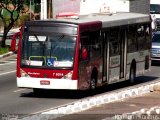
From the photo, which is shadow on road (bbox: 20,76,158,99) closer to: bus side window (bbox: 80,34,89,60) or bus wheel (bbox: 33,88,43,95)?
bus wheel (bbox: 33,88,43,95)

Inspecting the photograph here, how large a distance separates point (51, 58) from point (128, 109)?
4.70 meters

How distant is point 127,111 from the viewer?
16.6 meters

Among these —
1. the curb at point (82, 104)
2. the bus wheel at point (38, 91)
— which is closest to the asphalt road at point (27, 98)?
the bus wheel at point (38, 91)

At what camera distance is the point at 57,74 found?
21.1m

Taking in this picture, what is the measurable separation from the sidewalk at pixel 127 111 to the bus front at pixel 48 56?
2.41 m

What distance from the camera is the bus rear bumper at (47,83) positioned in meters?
21.0

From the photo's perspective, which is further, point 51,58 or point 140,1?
point 140,1

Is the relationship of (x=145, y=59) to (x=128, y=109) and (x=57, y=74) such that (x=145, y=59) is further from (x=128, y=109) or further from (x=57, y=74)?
(x=128, y=109)

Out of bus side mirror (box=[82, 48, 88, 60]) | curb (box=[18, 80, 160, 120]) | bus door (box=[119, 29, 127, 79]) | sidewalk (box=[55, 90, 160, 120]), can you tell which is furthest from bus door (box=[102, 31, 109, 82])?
sidewalk (box=[55, 90, 160, 120])

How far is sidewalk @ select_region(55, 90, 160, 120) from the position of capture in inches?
578

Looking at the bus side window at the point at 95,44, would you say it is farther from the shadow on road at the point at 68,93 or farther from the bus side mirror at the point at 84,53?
the shadow on road at the point at 68,93

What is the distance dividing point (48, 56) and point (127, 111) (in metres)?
5.26

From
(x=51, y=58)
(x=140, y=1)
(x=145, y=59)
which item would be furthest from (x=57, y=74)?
(x=140, y=1)

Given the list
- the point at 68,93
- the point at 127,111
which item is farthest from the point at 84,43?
the point at 127,111
